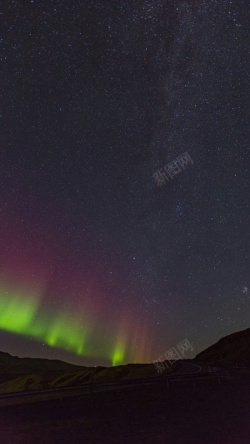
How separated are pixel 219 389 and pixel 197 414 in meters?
9.00

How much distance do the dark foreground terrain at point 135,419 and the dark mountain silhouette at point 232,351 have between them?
281 feet

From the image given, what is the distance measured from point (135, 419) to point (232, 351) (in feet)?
411

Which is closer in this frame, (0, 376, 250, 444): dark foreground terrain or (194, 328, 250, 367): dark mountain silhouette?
(0, 376, 250, 444): dark foreground terrain

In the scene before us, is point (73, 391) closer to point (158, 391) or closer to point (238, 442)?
point (158, 391)

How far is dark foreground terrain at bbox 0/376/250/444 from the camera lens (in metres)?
10.5

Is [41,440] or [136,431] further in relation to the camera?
[136,431]

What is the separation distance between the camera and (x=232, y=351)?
407 ft

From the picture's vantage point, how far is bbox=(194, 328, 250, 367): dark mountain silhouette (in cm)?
10462

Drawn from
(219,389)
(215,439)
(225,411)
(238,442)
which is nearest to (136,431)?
(215,439)

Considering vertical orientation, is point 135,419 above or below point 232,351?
above

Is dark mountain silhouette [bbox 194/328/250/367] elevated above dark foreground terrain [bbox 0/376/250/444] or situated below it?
below

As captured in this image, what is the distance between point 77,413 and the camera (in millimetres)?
14594

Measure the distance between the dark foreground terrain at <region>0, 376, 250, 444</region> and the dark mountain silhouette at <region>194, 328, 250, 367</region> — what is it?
85.7 metres

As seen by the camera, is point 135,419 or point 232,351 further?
→ point 232,351
